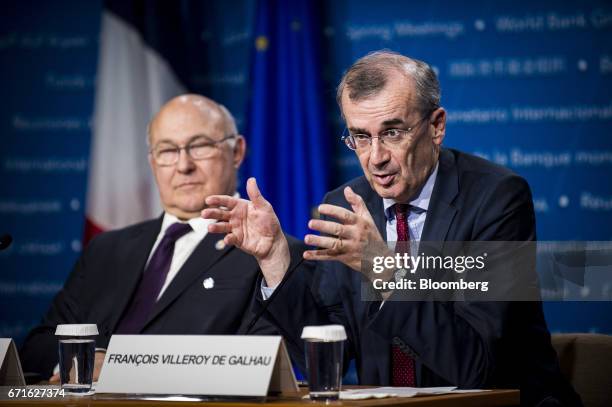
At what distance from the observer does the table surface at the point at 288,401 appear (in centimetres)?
173

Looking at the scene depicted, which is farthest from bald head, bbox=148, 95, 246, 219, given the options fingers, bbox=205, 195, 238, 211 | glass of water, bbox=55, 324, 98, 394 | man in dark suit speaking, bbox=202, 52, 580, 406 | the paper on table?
the paper on table

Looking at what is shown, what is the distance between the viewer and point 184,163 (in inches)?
150

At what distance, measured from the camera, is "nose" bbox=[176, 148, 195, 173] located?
381 centimetres

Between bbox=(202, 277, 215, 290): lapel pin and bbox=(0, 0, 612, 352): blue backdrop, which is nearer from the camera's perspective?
bbox=(202, 277, 215, 290): lapel pin

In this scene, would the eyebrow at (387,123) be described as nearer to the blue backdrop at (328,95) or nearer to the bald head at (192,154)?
the bald head at (192,154)

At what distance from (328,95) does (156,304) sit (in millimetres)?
1759

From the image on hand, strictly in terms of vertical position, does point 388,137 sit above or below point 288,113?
below

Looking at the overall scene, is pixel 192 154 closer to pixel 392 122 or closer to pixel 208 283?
pixel 208 283

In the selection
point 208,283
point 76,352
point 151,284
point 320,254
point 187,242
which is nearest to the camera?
point 76,352

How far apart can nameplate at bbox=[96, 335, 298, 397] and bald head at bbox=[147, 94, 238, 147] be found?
2.03m

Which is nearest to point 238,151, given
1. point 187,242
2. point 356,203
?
point 187,242

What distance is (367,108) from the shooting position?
2840 mm

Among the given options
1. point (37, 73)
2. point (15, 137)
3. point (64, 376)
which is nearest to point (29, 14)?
point (37, 73)

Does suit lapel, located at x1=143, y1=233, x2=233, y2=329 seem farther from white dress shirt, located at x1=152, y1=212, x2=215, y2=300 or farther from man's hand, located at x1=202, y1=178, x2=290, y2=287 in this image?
man's hand, located at x1=202, y1=178, x2=290, y2=287
